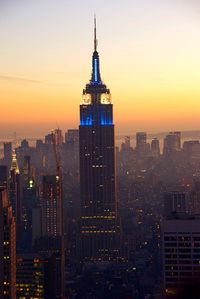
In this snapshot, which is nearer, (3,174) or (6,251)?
(6,251)

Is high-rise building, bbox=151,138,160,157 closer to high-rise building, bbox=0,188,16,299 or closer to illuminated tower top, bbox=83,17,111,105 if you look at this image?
illuminated tower top, bbox=83,17,111,105

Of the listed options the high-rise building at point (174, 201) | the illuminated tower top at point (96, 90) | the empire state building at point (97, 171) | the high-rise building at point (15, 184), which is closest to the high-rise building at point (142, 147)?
the high-rise building at point (174, 201)

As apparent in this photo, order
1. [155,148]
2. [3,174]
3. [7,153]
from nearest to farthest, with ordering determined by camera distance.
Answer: [7,153]
[3,174]
[155,148]

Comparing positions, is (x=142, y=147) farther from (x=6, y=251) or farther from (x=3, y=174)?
(x=6, y=251)

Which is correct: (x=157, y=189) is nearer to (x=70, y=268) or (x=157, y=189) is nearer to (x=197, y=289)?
(x=70, y=268)

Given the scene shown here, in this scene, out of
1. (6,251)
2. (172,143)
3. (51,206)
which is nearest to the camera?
(6,251)

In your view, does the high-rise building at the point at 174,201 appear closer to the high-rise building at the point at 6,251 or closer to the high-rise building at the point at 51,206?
the high-rise building at the point at 51,206

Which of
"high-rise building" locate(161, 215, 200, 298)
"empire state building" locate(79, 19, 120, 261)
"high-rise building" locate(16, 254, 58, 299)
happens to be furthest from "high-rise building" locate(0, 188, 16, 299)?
"empire state building" locate(79, 19, 120, 261)

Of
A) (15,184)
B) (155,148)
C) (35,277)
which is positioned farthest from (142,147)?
(35,277)
